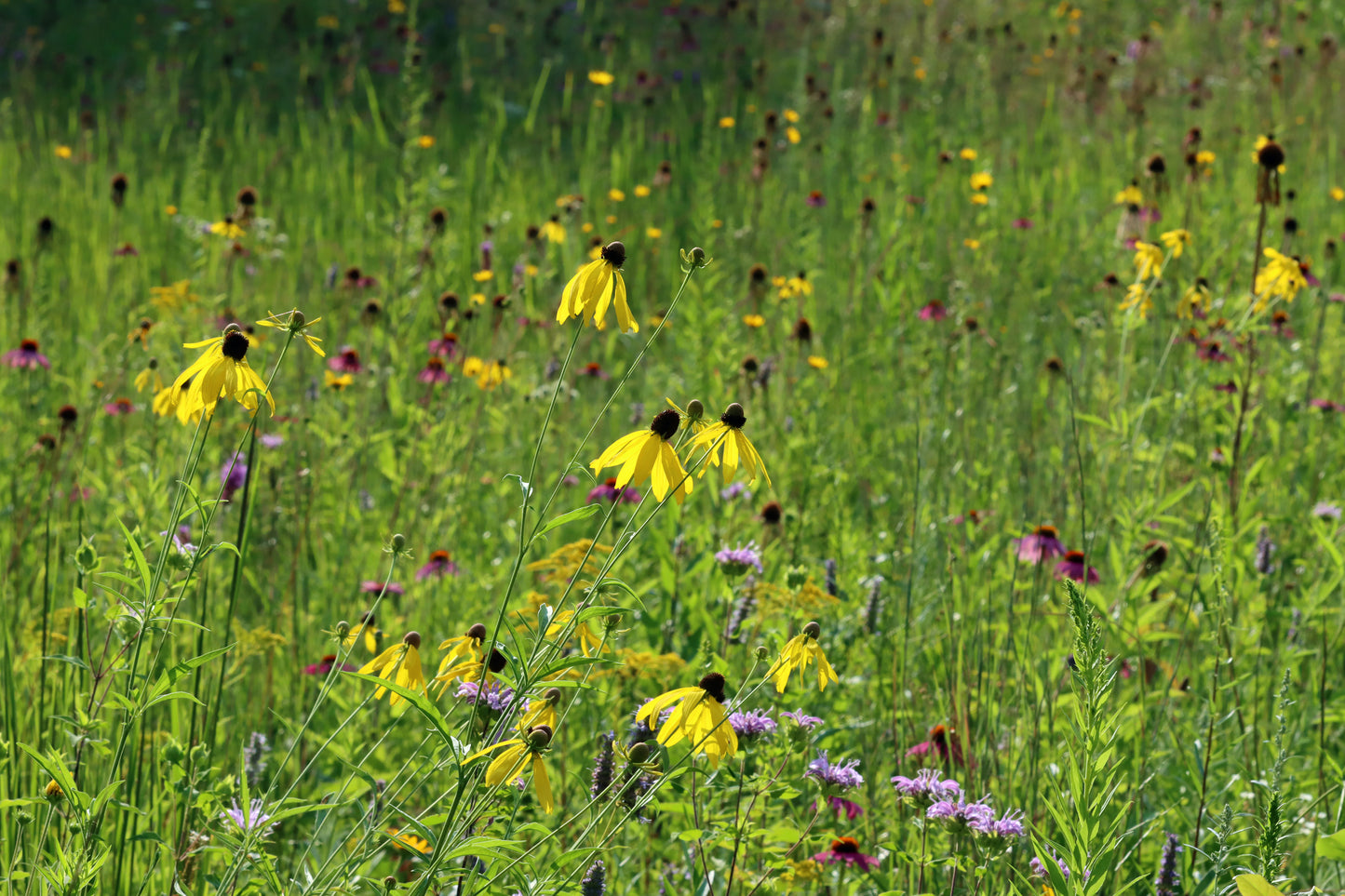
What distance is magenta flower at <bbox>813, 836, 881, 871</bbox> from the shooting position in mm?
1217

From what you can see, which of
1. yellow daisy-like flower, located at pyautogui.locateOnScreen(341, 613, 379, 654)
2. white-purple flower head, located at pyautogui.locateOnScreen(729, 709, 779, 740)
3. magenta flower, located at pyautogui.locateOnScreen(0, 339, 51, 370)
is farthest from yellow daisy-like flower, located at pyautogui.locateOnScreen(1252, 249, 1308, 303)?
magenta flower, located at pyautogui.locateOnScreen(0, 339, 51, 370)

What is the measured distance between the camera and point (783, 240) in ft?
12.5

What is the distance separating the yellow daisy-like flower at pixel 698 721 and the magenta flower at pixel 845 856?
0.31 meters

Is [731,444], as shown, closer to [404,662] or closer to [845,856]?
[404,662]

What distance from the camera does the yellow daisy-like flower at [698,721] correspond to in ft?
3.02

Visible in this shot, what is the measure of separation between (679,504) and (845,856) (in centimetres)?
49

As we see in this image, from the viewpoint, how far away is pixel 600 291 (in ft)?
3.23

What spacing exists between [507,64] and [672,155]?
7.72 feet

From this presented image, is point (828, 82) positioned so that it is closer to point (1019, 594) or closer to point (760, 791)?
point (1019, 594)

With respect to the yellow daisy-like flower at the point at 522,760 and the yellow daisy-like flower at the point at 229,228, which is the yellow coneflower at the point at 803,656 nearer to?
the yellow daisy-like flower at the point at 522,760

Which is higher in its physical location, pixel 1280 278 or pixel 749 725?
pixel 1280 278

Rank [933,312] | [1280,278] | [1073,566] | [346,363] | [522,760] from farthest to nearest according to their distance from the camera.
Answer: [933,312] < [346,363] < [1280,278] < [1073,566] < [522,760]

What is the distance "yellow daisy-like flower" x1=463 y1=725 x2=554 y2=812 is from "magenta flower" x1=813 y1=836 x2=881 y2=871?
428mm

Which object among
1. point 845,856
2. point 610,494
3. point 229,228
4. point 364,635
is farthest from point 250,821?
point 229,228
